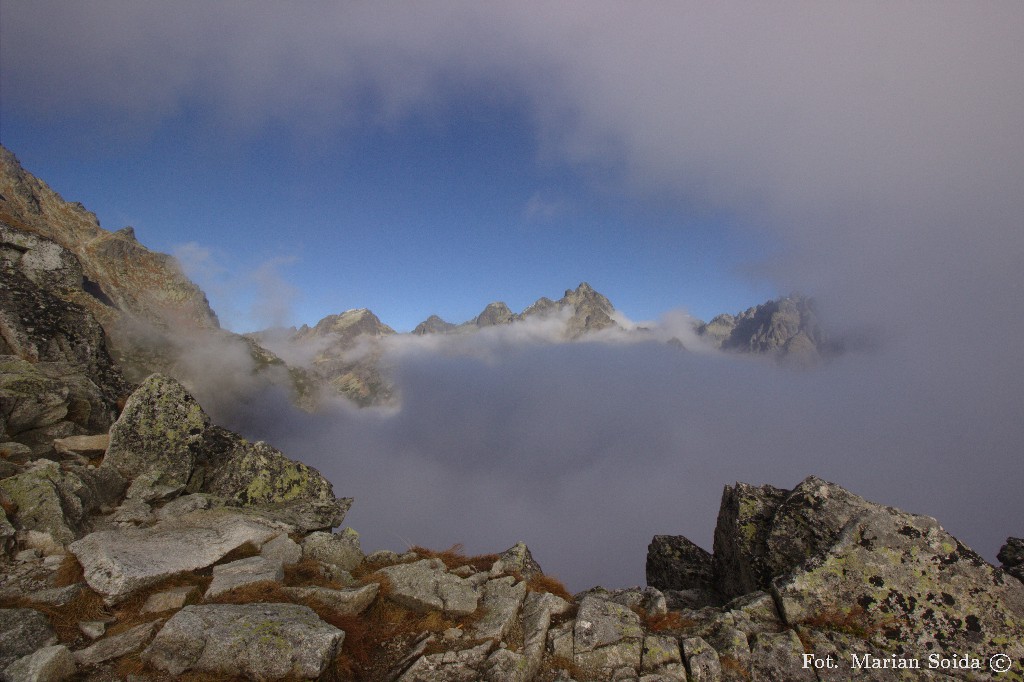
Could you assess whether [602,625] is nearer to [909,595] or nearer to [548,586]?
[548,586]

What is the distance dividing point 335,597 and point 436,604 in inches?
120

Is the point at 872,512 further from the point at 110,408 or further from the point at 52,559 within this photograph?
the point at 110,408

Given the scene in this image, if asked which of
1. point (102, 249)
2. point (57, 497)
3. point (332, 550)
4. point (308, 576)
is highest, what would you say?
point (102, 249)

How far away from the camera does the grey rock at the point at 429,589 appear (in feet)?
44.5

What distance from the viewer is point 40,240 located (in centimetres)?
2898

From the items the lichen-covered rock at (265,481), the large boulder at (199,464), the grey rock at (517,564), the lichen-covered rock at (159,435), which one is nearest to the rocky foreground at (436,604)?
the grey rock at (517,564)

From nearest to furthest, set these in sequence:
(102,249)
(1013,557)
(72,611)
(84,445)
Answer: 1. (72,611)
2. (1013,557)
3. (84,445)
4. (102,249)

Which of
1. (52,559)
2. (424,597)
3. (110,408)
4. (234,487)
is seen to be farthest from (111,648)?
(110,408)

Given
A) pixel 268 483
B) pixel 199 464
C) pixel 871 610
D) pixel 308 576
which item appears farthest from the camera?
pixel 199 464

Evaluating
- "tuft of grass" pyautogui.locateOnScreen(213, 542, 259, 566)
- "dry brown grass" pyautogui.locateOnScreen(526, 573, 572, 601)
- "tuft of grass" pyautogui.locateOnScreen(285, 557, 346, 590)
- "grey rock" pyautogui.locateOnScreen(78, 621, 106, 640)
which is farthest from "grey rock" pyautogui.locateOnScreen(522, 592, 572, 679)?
"grey rock" pyautogui.locateOnScreen(78, 621, 106, 640)

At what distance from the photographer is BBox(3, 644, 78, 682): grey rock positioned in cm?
845

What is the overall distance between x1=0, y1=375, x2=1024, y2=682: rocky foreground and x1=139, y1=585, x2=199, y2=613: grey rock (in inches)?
1.9

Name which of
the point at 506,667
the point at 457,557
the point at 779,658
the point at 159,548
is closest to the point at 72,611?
the point at 159,548

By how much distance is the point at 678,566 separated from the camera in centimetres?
2333
